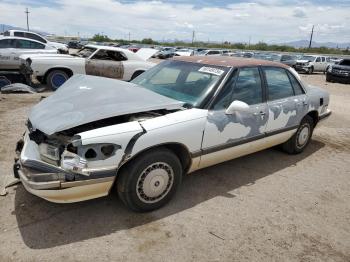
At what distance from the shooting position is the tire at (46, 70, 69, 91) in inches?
389

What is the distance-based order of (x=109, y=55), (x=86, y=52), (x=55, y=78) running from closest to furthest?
(x=55, y=78) → (x=109, y=55) → (x=86, y=52)

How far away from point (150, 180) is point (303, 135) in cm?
331

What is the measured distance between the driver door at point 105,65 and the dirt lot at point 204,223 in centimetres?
633

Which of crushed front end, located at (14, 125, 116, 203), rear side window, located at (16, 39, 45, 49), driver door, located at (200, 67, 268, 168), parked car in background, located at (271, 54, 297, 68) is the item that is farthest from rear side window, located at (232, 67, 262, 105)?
parked car in background, located at (271, 54, 297, 68)

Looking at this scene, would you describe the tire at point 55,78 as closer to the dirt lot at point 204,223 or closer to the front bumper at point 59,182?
the dirt lot at point 204,223

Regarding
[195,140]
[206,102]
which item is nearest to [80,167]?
[195,140]

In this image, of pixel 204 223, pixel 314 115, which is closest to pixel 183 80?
pixel 204 223

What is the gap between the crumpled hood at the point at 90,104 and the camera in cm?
291

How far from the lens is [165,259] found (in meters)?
2.67

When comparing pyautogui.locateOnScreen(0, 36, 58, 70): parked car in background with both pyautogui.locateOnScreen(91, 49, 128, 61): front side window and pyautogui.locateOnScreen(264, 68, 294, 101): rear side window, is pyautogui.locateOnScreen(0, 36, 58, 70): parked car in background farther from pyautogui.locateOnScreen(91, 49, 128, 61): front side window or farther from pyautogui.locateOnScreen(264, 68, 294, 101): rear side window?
pyautogui.locateOnScreen(264, 68, 294, 101): rear side window

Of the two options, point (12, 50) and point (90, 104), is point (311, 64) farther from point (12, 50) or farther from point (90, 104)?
point (90, 104)

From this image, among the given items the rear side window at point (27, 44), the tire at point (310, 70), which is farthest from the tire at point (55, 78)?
the tire at point (310, 70)

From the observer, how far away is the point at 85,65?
33.8 ft

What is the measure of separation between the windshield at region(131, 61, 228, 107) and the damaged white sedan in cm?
1
